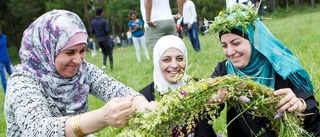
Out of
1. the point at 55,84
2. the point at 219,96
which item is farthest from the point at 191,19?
the point at 219,96

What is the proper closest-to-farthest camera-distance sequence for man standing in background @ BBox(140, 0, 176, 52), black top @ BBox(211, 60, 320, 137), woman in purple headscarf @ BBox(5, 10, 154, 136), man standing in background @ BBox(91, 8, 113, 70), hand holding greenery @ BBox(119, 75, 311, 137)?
hand holding greenery @ BBox(119, 75, 311, 137) → woman in purple headscarf @ BBox(5, 10, 154, 136) → black top @ BBox(211, 60, 320, 137) → man standing in background @ BBox(140, 0, 176, 52) → man standing in background @ BBox(91, 8, 113, 70)

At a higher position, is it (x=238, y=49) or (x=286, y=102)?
(x=238, y=49)

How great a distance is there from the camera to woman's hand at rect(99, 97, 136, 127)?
1.80m

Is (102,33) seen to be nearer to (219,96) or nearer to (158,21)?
(158,21)

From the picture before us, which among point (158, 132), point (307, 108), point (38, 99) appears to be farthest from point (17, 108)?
point (307, 108)

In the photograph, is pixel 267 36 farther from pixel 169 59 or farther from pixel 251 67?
pixel 169 59

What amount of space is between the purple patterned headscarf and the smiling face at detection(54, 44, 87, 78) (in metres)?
0.04

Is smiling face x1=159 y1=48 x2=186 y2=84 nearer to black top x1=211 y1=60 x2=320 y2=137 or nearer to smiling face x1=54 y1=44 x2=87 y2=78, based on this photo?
black top x1=211 y1=60 x2=320 y2=137

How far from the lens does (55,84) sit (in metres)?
2.59

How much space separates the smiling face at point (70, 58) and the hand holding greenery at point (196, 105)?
759mm

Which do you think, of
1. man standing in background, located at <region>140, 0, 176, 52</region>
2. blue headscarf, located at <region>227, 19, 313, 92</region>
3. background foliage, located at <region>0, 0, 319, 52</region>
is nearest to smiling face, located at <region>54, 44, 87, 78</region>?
blue headscarf, located at <region>227, 19, 313, 92</region>

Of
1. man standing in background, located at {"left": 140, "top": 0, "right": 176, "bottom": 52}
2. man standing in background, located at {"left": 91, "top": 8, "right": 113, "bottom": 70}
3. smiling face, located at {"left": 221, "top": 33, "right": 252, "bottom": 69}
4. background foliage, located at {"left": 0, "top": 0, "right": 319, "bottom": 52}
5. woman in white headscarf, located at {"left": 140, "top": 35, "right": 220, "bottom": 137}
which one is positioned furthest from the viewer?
background foliage, located at {"left": 0, "top": 0, "right": 319, "bottom": 52}

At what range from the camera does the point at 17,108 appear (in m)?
2.22

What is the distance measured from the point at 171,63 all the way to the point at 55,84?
114cm
